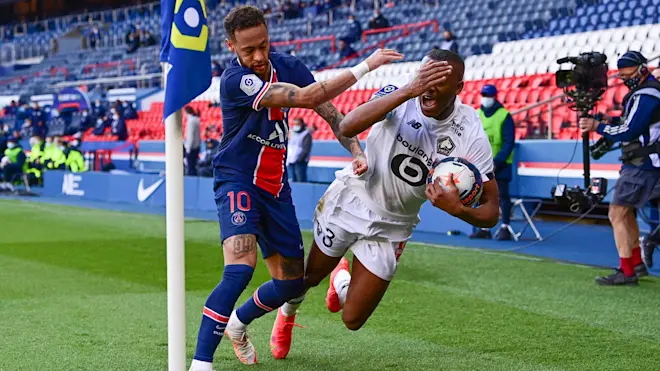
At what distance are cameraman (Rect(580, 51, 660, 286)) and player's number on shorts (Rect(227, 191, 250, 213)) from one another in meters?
4.88

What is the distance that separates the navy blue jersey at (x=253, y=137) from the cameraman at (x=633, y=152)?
4606 mm

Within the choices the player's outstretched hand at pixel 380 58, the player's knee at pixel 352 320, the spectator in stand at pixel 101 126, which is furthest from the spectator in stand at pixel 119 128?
the player's outstretched hand at pixel 380 58

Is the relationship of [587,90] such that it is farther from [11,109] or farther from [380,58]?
[11,109]

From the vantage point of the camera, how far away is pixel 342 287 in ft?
20.3

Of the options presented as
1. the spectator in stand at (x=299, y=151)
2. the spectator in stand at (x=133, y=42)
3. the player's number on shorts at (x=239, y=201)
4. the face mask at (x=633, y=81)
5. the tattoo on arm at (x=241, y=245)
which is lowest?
the spectator in stand at (x=133, y=42)

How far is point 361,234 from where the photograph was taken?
593 centimetres

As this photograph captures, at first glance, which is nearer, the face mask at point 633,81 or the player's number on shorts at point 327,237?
the player's number on shorts at point 327,237

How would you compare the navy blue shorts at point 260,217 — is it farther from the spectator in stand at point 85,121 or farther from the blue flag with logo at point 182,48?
the spectator in stand at point 85,121

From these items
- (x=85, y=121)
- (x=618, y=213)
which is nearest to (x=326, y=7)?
(x=85, y=121)

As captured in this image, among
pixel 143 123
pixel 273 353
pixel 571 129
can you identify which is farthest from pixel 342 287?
pixel 143 123

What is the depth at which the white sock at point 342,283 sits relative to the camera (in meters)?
6.16

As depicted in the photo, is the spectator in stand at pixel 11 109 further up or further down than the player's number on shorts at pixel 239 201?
further down

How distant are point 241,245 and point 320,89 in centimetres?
100

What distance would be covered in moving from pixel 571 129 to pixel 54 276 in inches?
349
